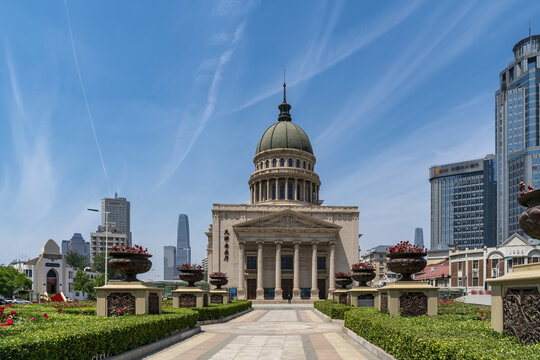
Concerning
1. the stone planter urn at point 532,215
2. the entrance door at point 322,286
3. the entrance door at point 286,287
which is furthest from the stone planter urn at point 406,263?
the entrance door at point 322,286

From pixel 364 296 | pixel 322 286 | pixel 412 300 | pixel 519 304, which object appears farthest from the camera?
pixel 322 286

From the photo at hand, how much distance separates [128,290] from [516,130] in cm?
14900

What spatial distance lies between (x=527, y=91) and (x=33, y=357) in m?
157

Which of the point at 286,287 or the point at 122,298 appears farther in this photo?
the point at 286,287

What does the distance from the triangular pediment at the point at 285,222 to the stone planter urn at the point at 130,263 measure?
183 ft

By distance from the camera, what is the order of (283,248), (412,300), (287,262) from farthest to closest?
1. (287,262)
2. (283,248)
3. (412,300)

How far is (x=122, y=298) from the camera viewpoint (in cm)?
1686

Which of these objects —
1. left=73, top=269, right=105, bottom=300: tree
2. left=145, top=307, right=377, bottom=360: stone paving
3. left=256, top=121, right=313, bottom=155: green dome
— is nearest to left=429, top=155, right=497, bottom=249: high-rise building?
left=256, top=121, right=313, bottom=155: green dome

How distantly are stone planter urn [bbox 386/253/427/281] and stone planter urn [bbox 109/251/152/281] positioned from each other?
9765 mm

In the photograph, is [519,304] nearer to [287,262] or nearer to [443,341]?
[443,341]

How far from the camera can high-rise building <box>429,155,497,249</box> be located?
541 feet

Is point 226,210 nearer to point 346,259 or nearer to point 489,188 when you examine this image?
point 346,259

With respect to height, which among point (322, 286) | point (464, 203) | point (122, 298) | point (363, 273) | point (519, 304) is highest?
point (519, 304)

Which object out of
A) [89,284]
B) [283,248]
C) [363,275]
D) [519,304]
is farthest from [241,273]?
[519,304]
